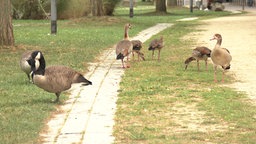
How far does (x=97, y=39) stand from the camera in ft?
88.7

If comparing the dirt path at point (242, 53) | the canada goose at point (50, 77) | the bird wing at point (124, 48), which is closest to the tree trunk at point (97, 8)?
the dirt path at point (242, 53)

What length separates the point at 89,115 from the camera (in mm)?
10469

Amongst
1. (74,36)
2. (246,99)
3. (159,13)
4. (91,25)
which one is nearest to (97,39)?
(74,36)

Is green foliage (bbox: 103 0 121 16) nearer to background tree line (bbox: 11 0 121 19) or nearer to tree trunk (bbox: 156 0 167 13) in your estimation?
background tree line (bbox: 11 0 121 19)

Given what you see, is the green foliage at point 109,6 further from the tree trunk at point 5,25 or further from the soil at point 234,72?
the tree trunk at point 5,25

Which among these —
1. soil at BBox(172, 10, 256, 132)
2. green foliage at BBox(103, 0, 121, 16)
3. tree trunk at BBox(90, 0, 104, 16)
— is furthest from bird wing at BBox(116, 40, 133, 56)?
green foliage at BBox(103, 0, 121, 16)

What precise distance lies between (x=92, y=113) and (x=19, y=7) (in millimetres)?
36619

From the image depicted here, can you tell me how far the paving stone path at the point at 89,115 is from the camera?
894 cm

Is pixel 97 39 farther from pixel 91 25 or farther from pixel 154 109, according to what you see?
Answer: pixel 154 109

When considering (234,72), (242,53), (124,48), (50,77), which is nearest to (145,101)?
(50,77)

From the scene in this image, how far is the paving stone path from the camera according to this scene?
8.94 meters

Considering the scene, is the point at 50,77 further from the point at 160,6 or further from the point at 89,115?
the point at 160,6

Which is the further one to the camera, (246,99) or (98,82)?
(98,82)

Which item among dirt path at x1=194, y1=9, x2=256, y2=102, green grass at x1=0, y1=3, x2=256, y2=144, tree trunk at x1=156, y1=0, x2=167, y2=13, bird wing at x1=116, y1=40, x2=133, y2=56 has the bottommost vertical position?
tree trunk at x1=156, y1=0, x2=167, y2=13
